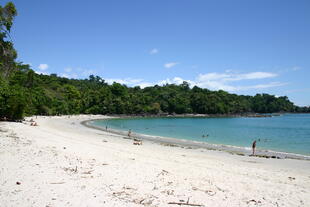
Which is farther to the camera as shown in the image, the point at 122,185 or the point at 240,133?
the point at 240,133

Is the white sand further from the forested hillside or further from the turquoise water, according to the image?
the turquoise water

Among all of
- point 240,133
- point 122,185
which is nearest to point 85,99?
point 240,133

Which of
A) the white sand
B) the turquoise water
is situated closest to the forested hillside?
the white sand

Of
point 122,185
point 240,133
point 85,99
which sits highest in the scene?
point 85,99

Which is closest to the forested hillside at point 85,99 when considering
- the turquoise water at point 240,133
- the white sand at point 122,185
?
the white sand at point 122,185

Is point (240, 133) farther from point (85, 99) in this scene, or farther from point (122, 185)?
point (85, 99)

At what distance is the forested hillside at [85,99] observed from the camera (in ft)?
98.0

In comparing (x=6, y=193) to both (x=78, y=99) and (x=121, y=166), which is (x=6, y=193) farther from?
(x=78, y=99)

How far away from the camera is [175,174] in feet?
34.6

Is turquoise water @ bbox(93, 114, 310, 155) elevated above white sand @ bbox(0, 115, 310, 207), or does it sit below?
below

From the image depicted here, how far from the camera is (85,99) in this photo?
106m

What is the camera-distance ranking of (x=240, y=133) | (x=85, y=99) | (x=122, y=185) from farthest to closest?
(x=85, y=99)
(x=240, y=133)
(x=122, y=185)

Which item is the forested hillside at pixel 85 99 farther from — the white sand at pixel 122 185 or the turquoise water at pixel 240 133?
the turquoise water at pixel 240 133

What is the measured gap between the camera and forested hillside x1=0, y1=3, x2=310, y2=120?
98.0ft
